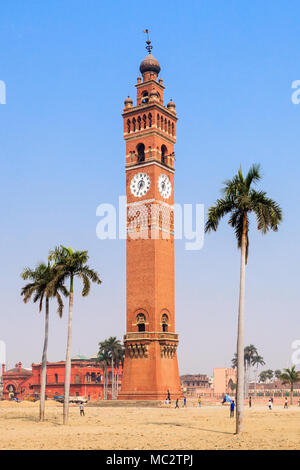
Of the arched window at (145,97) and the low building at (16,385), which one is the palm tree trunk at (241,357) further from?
the low building at (16,385)

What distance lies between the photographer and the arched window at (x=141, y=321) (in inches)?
3290

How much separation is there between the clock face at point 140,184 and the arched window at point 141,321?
17437 millimetres

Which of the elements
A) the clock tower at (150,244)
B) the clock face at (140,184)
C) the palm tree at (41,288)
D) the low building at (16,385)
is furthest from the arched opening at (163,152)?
the low building at (16,385)

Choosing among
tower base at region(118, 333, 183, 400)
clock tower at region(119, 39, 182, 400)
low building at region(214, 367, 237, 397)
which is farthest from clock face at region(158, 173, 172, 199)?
low building at region(214, 367, 237, 397)

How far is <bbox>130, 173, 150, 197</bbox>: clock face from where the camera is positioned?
284 ft

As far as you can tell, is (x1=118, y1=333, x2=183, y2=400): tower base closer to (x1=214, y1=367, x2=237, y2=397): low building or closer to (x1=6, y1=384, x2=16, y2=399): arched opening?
(x1=6, y1=384, x2=16, y2=399): arched opening

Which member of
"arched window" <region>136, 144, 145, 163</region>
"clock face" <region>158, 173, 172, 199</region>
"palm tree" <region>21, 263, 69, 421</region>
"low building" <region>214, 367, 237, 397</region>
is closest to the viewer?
"palm tree" <region>21, 263, 69, 421</region>

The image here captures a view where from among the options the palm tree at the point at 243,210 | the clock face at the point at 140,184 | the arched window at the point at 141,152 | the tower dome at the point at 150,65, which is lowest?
the palm tree at the point at 243,210

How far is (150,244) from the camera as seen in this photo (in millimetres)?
84438

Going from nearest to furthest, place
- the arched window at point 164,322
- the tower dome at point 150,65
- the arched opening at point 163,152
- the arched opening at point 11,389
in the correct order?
the arched window at point 164,322 < the arched opening at point 163,152 < the tower dome at point 150,65 < the arched opening at point 11,389

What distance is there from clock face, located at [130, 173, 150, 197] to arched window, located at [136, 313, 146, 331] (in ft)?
57.2

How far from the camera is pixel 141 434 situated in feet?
109

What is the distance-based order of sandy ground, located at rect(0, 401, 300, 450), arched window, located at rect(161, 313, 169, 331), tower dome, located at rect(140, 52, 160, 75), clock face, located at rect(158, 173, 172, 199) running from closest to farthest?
sandy ground, located at rect(0, 401, 300, 450) → arched window, located at rect(161, 313, 169, 331) → clock face, located at rect(158, 173, 172, 199) → tower dome, located at rect(140, 52, 160, 75)

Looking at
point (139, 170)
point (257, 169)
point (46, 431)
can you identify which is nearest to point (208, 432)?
point (46, 431)
